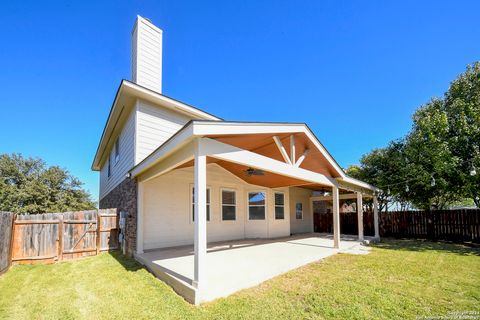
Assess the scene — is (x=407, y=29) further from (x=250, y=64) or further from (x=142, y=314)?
(x=142, y=314)

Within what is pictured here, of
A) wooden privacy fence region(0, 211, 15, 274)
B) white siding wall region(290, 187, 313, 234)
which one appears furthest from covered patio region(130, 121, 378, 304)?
white siding wall region(290, 187, 313, 234)

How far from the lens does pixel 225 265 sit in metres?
5.90

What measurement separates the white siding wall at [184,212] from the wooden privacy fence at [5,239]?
340 cm

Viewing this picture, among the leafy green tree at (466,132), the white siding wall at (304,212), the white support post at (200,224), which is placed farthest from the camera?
the white siding wall at (304,212)

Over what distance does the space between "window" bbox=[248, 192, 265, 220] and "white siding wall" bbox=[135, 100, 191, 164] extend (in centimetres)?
463

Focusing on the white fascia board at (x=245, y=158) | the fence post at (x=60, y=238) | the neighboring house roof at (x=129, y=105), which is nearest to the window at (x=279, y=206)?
the white fascia board at (x=245, y=158)

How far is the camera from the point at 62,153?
2731cm

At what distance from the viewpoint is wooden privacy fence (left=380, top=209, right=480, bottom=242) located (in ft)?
37.5

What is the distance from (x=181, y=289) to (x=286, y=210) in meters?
8.61

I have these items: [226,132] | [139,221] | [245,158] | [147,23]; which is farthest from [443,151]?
[147,23]

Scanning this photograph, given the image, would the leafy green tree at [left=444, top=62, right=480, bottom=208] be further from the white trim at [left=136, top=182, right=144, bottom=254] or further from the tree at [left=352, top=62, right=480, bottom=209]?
the white trim at [left=136, top=182, right=144, bottom=254]

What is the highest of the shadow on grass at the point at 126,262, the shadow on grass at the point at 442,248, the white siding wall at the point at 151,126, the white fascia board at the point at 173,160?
the white siding wall at the point at 151,126

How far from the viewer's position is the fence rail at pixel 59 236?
283 inches

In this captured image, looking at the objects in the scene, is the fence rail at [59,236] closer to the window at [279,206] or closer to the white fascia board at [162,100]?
the white fascia board at [162,100]
